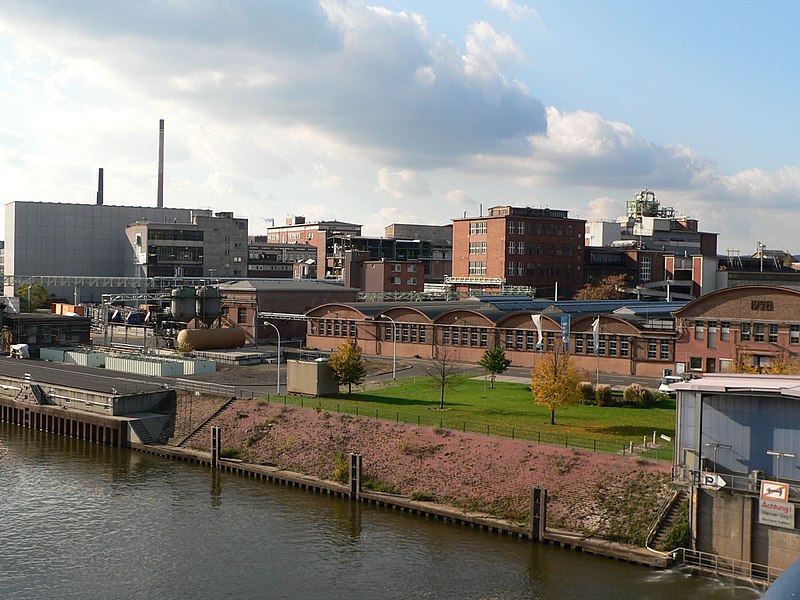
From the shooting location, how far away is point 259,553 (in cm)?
4022

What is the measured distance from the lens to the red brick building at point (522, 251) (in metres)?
130

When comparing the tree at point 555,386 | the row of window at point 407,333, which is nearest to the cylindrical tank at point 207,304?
the row of window at point 407,333

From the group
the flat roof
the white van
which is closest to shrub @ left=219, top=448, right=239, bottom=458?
the flat roof

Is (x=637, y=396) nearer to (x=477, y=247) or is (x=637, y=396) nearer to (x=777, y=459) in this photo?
(x=777, y=459)

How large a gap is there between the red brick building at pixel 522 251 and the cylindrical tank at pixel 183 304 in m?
50.0

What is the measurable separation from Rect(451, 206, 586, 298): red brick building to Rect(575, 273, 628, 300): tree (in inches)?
114

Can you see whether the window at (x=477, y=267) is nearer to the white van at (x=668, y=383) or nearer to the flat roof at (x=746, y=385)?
the white van at (x=668, y=383)

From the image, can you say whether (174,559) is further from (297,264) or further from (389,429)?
(297,264)

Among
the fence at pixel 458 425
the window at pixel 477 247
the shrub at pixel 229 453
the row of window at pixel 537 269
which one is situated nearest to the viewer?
the fence at pixel 458 425

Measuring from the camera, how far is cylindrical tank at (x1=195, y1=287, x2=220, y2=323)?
314 feet

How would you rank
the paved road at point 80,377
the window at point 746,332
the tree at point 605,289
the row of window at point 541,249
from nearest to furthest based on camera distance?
the window at point 746,332, the paved road at point 80,377, the tree at point 605,289, the row of window at point 541,249

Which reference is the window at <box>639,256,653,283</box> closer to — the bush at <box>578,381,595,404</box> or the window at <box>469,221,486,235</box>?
the window at <box>469,221,486,235</box>

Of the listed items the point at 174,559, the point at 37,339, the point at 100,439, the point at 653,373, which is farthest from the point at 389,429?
the point at 37,339

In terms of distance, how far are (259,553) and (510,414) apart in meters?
21.9
